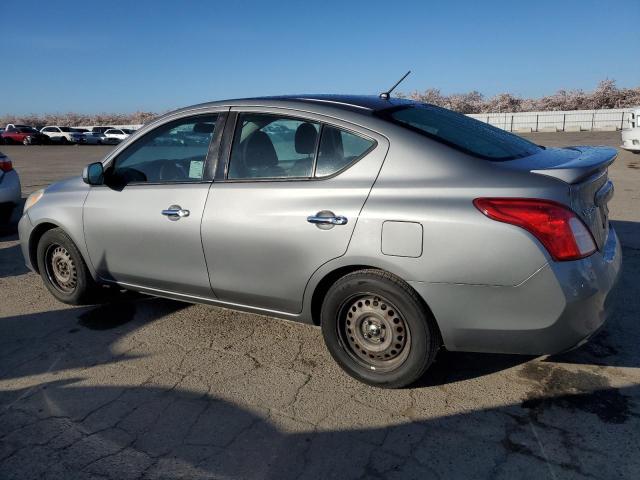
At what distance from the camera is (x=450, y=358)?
3.32 meters

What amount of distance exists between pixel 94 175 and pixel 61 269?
1061 millimetres

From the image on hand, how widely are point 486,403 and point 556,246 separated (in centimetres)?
95

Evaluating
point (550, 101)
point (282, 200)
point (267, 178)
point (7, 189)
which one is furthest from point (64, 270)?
point (550, 101)

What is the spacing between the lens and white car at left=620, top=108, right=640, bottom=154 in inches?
445

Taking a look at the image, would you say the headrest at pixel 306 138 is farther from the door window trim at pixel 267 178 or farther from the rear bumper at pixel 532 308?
the rear bumper at pixel 532 308

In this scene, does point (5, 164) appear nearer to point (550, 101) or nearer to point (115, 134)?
point (115, 134)

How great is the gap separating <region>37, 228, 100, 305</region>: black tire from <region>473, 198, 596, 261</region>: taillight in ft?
10.7

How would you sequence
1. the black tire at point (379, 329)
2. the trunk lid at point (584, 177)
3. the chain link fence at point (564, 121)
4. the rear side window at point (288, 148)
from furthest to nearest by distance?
the chain link fence at point (564, 121), the rear side window at point (288, 148), the black tire at point (379, 329), the trunk lid at point (584, 177)

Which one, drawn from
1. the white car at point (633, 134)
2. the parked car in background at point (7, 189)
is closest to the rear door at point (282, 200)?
the parked car in background at point (7, 189)

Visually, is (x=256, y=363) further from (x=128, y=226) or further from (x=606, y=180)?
(x=606, y=180)

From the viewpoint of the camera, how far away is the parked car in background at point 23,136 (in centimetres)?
4181

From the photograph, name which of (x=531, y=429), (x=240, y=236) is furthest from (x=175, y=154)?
(x=531, y=429)

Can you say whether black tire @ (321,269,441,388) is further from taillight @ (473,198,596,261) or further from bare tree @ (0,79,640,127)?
bare tree @ (0,79,640,127)

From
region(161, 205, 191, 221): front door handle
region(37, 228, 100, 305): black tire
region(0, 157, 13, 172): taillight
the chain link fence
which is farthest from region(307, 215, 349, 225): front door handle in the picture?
the chain link fence
